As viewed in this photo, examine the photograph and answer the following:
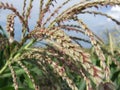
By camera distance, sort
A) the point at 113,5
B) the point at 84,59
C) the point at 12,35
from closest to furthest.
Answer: the point at 84,59 → the point at 113,5 → the point at 12,35

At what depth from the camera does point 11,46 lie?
4.09 feet

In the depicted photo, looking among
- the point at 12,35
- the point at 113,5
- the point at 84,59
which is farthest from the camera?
the point at 12,35

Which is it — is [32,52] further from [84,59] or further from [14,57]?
[84,59]

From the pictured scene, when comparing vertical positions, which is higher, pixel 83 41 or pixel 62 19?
pixel 62 19

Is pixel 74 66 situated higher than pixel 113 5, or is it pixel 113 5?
pixel 113 5

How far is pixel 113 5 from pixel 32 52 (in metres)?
0.29

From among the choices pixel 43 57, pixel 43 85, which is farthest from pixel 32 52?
pixel 43 85

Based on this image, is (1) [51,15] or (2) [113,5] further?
(1) [51,15]

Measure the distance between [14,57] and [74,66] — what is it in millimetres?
239

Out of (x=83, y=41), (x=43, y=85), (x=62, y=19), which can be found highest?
(x=62, y=19)

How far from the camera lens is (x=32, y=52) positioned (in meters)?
1.18

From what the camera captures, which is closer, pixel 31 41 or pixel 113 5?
pixel 113 5

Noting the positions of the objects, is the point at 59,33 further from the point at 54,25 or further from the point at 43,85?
the point at 43,85

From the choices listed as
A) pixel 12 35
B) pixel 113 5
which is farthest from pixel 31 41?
pixel 113 5
